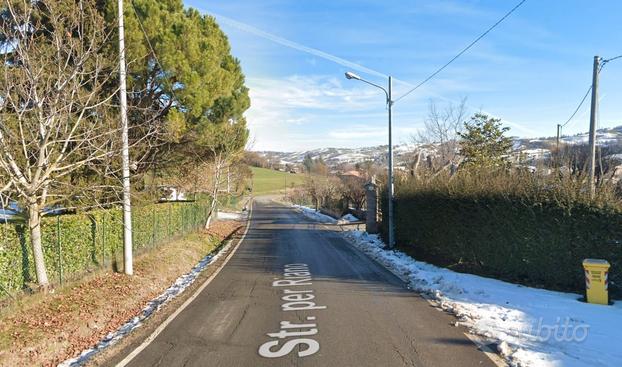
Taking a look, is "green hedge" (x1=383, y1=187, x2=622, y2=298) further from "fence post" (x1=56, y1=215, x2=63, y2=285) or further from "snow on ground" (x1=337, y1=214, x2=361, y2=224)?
"snow on ground" (x1=337, y1=214, x2=361, y2=224)

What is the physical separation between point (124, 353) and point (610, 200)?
9.72m

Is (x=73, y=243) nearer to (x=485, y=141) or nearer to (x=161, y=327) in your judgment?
(x=161, y=327)

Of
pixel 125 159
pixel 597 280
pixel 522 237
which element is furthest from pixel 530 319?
pixel 125 159

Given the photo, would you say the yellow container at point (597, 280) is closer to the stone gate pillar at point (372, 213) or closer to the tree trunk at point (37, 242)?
the tree trunk at point (37, 242)

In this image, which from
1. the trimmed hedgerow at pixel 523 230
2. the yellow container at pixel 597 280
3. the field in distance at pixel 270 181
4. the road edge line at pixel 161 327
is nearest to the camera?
the road edge line at pixel 161 327

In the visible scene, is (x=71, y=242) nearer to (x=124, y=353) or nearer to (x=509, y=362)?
(x=124, y=353)

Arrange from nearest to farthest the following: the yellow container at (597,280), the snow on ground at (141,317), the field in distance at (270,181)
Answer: the snow on ground at (141,317) < the yellow container at (597,280) < the field in distance at (270,181)

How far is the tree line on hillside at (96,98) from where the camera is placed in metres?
8.23

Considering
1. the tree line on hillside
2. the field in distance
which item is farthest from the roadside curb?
the field in distance

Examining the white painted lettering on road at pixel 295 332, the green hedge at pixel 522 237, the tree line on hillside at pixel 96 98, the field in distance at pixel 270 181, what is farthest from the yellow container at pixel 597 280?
the field in distance at pixel 270 181

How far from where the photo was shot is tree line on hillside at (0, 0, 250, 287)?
8.23 meters

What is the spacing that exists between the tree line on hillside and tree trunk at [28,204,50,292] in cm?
2

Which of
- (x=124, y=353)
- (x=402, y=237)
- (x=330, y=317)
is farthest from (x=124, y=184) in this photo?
(x=402, y=237)

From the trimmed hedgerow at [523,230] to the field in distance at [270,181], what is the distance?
104 metres
